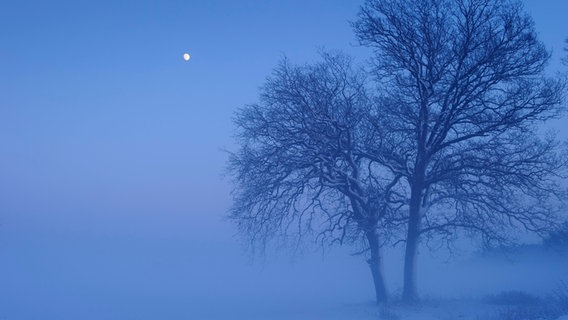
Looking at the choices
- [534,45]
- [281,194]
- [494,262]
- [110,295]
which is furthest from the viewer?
[494,262]

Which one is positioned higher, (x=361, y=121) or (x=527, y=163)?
(x=361, y=121)

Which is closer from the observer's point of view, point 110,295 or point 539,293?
point 539,293

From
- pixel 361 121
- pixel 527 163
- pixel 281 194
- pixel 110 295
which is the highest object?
pixel 361 121

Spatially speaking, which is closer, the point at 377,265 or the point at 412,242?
the point at 412,242

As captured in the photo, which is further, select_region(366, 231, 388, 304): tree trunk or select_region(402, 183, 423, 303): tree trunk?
select_region(366, 231, 388, 304): tree trunk

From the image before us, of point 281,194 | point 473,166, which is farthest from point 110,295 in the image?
point 473,166

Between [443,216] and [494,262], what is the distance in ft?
52.4

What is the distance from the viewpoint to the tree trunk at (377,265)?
715 inches

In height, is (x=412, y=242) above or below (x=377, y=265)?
above

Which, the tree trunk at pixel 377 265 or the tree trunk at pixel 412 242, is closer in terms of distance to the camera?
the tree trunk at pixel 412 242

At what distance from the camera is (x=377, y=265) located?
60.0ft

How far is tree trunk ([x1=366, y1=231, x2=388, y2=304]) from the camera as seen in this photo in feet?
59.6

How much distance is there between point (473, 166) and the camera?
54.9 feet

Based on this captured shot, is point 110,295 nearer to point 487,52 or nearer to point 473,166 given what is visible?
point 473,166
